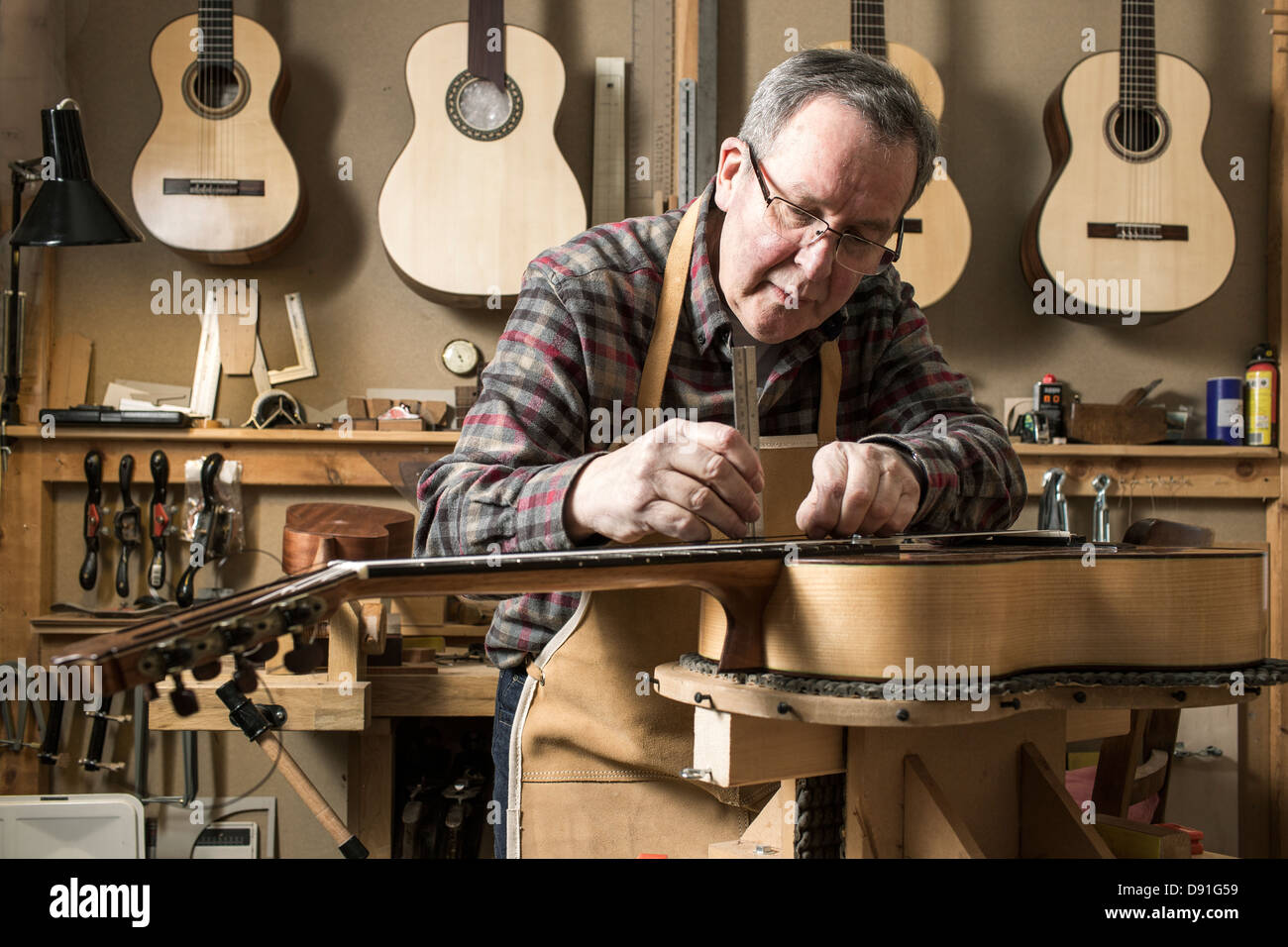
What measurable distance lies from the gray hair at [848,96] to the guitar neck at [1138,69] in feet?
6.36

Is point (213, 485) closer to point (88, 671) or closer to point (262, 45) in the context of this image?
point (262, 45)

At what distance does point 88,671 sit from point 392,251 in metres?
2.23

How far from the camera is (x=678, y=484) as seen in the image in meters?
0.99

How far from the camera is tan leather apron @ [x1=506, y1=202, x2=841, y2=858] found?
1.22 meters

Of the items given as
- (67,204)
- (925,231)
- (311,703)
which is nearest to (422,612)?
(311,703)

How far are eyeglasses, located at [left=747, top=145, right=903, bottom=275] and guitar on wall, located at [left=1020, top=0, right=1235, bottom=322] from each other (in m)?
1.81

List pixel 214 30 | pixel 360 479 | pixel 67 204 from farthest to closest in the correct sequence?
1. pixel 360 479
2. pixel 214 30
3. pixel 67 204

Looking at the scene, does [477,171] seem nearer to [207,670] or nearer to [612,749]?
[612,749]

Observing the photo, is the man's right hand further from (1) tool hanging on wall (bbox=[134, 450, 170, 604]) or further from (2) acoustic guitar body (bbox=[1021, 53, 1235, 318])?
(2) acoustic guitar body (bbox=[1021, 53, 1235, 318])

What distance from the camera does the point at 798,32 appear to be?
304 centimetres

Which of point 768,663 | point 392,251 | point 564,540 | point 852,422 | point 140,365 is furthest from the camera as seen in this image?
point 140,365

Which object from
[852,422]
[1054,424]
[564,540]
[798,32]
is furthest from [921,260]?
[564,540]

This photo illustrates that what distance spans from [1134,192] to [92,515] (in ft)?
9.74

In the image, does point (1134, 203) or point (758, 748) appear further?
point (1134, 203)
